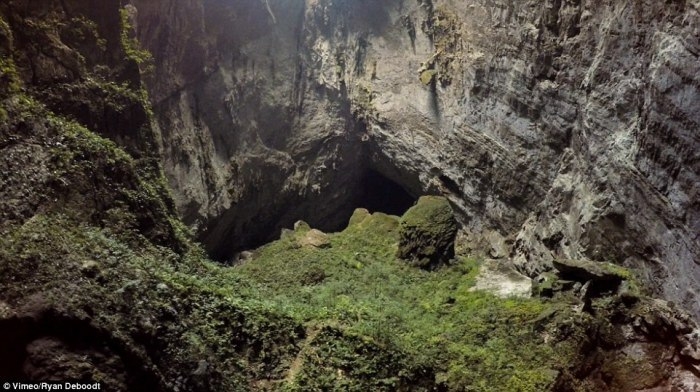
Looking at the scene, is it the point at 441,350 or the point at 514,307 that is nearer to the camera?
the point at 441,350

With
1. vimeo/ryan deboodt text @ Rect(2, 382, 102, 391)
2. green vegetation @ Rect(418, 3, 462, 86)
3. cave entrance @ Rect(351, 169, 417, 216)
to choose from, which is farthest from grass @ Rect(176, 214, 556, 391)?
green vegetation @ Rect(418, 3, 462, 86)

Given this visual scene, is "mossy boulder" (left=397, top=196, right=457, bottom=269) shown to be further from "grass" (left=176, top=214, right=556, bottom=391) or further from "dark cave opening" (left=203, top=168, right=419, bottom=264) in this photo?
"dark cave opening" (left=203, top=168, right=419, bottom=264)

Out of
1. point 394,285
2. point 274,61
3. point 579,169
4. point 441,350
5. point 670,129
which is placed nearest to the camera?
point 670,129

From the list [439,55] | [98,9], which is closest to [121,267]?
[98,9]

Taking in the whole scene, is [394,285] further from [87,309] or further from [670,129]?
[87,309]

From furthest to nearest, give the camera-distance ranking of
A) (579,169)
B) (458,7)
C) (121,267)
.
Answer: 1. (458,7)
2. (579,169)
3. (121,267)

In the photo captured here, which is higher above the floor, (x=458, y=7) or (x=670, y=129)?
(x=458, y=7)

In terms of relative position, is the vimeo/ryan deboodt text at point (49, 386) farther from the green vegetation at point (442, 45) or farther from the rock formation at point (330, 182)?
the green vegetation at point (442, 45)
